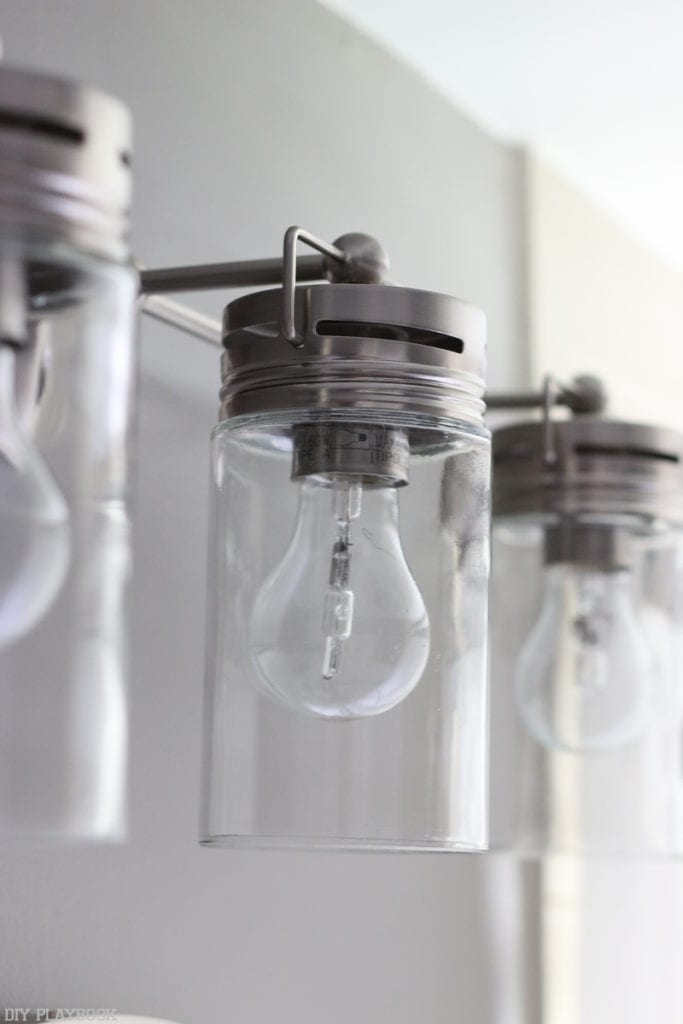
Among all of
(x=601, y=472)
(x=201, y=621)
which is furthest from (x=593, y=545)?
(x=201, y=621)

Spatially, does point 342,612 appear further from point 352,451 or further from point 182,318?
point 182,318

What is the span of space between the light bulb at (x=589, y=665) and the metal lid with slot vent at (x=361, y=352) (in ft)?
0.92

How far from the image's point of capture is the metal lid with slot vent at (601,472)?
0.75 meters

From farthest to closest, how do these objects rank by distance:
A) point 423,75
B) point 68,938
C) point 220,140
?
point 423,75 < point 220,140 < point 68,938

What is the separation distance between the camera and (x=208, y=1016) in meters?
0.69

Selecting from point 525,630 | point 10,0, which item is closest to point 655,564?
point 525,630

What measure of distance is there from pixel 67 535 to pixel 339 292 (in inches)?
5.8

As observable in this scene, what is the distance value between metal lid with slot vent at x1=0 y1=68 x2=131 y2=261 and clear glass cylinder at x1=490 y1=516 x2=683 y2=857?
0.39m

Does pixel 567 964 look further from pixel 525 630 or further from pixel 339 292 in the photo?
pixel 339 292

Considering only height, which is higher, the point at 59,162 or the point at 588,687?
the point at 59,162

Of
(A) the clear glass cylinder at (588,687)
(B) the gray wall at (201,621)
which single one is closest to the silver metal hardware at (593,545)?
(A) the clear glass cylinder at (588,687)

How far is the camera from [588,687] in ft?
2.61

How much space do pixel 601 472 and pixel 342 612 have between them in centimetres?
27

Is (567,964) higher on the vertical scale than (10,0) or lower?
lower
